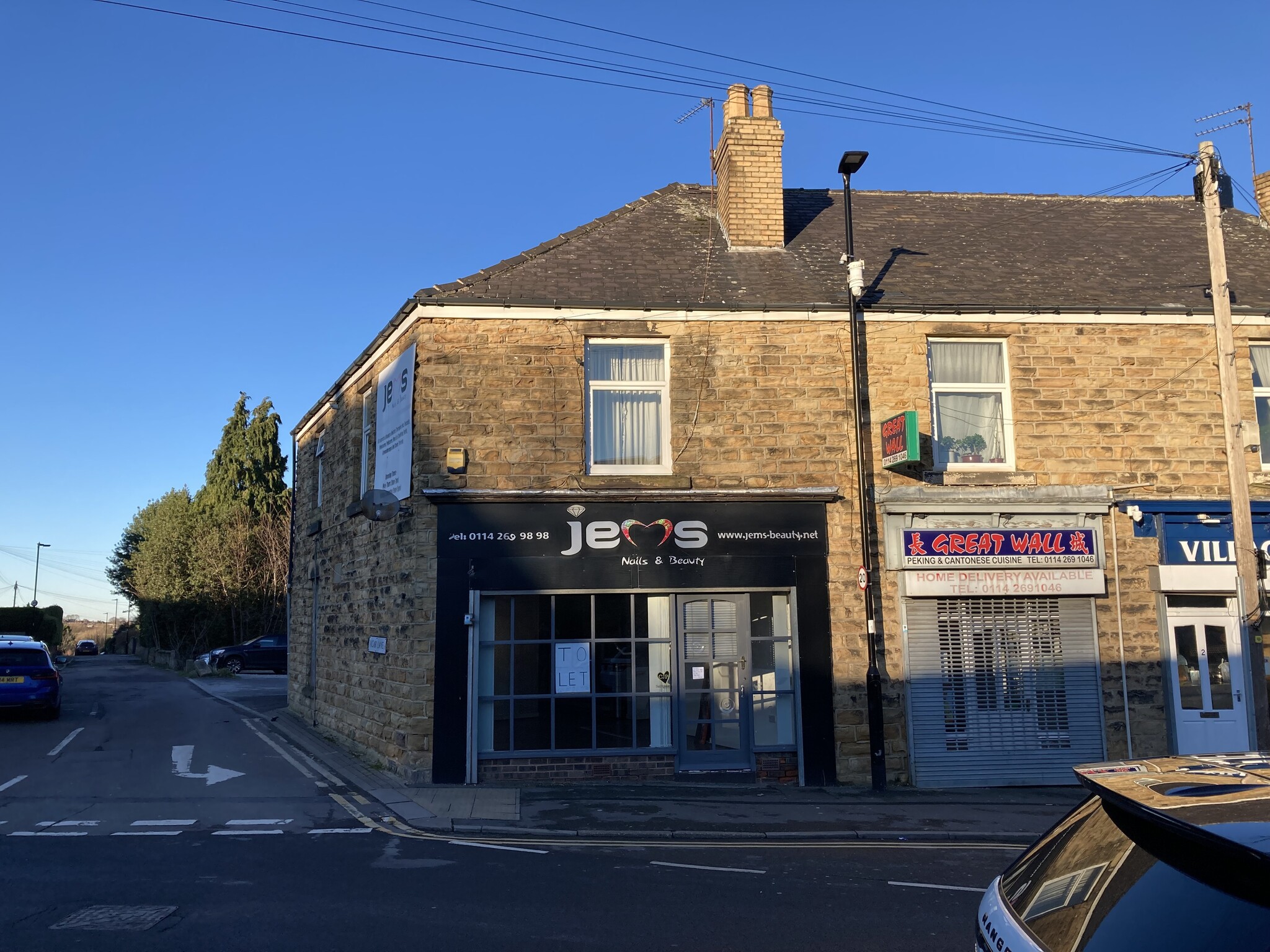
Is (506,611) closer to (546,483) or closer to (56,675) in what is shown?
(546,483)

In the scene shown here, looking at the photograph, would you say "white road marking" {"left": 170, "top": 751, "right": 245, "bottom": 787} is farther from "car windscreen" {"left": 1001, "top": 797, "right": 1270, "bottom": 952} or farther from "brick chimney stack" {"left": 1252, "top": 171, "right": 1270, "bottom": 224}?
"brick chimney stack" {"left": 1252, "top": 171, "right": 1270, "bottom": 224}

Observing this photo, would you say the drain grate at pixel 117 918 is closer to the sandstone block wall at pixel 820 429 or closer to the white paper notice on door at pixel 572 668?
the sandstone block wall at pixel 820 429

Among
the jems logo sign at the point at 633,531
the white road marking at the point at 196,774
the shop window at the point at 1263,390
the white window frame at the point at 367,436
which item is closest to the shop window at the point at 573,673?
the jems logo sign at the point at 633,531

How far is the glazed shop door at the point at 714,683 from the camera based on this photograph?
43.9ft

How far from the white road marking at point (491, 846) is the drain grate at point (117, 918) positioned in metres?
3.04

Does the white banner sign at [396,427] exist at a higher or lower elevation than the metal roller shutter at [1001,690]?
higher

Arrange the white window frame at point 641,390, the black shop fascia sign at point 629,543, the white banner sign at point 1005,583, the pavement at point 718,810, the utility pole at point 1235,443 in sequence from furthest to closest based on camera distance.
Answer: the white window frame at point 641,390 < the white banner sign at point 1005,583 < the black shop fascia sign at point 629,543 < the utility pole at point 1235,443 < the pavement at point 718,810

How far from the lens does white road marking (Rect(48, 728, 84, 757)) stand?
600 inches

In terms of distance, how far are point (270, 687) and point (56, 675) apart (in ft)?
32.0

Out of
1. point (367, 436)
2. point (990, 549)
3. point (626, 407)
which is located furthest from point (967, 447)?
point (367, 436)

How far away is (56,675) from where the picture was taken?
1938 cm

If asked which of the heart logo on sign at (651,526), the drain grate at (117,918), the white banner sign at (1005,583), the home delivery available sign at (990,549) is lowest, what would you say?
the drain grate at (117,918)

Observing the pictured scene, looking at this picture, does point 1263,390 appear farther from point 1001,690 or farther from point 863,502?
point 863,502

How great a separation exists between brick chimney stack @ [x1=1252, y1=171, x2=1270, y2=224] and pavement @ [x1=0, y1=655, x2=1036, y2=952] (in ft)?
41.6
